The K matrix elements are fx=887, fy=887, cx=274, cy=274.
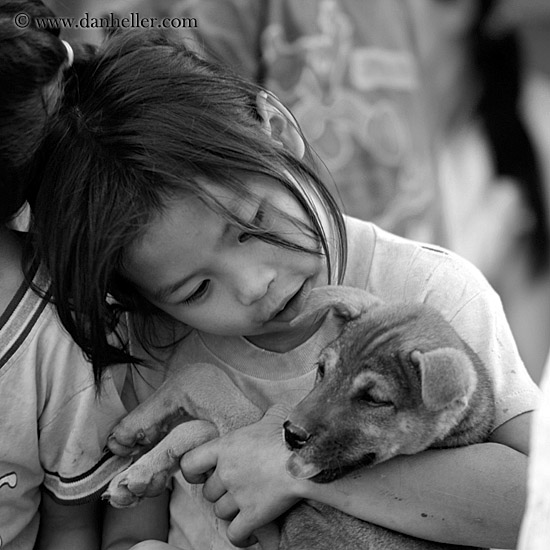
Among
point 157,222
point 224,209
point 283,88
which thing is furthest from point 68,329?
point 283,88

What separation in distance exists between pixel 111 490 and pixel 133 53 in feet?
3.96

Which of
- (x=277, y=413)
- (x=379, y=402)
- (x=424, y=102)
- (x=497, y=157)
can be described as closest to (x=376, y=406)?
(x=379, y=402)

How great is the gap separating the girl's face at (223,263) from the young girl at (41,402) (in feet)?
1.06

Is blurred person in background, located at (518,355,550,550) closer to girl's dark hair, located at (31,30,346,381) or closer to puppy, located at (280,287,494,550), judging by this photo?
puppy, located at (280,287,494,550)

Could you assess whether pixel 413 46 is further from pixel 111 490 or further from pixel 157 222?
pixel 111 490

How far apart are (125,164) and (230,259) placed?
1.20 ft

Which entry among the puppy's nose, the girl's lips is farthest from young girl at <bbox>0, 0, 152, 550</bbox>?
the puppy's nose

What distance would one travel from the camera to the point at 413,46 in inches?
175

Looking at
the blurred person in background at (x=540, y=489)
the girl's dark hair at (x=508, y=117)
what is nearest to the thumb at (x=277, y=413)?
the blurred person in background at (x=540, y=489)

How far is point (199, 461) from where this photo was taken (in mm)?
2359

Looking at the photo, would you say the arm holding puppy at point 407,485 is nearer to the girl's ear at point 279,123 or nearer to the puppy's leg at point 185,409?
the puppy's leg at point 185,409

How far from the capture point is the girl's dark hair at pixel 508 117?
5.30m

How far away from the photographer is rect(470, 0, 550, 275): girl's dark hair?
5297 millimetres

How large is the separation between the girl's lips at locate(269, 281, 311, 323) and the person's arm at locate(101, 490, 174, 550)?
0.71m
